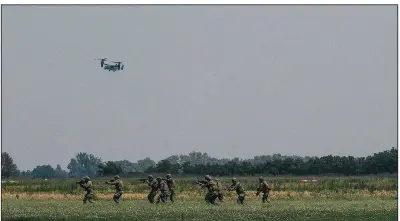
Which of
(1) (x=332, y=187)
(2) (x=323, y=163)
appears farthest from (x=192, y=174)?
(1) (x=332, y=187)

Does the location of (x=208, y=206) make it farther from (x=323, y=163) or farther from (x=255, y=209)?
(x=323, y=163)

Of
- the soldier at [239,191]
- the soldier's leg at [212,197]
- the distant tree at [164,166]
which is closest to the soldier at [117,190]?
the soldier's leg at [212,197]

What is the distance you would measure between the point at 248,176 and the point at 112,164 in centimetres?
917

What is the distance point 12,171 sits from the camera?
70.1 meters

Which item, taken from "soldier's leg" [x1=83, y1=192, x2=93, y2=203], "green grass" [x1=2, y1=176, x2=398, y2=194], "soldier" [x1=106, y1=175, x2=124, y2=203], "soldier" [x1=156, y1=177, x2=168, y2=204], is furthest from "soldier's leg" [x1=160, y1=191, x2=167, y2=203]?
"green grass" [x1=2, y1=176, x2=398, y2=194]

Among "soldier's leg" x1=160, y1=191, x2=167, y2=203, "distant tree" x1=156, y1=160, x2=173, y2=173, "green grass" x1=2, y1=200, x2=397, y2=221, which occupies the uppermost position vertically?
"distant tree" x1=156, y1=160, x2=173, y2=173

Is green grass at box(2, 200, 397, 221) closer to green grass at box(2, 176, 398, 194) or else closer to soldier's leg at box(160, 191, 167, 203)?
soldier's leg at box(160, 191, 167, 203)

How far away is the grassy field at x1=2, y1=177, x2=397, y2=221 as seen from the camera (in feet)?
109

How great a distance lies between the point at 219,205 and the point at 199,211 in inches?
223

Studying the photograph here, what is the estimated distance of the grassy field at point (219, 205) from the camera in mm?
33156

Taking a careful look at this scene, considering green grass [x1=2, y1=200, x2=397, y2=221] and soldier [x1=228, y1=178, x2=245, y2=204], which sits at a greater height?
soldier [x1=228, y1=178, x2=245, y2=204]

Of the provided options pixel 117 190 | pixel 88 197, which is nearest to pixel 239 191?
pixel 117 190

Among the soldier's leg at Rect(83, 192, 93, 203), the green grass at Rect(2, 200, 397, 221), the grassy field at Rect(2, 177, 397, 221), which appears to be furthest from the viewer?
the soldier's leg at Rect(83, 192, 93, 203)

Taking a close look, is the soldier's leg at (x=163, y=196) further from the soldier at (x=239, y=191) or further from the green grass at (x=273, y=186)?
the green grass at (x=273, y=186)
